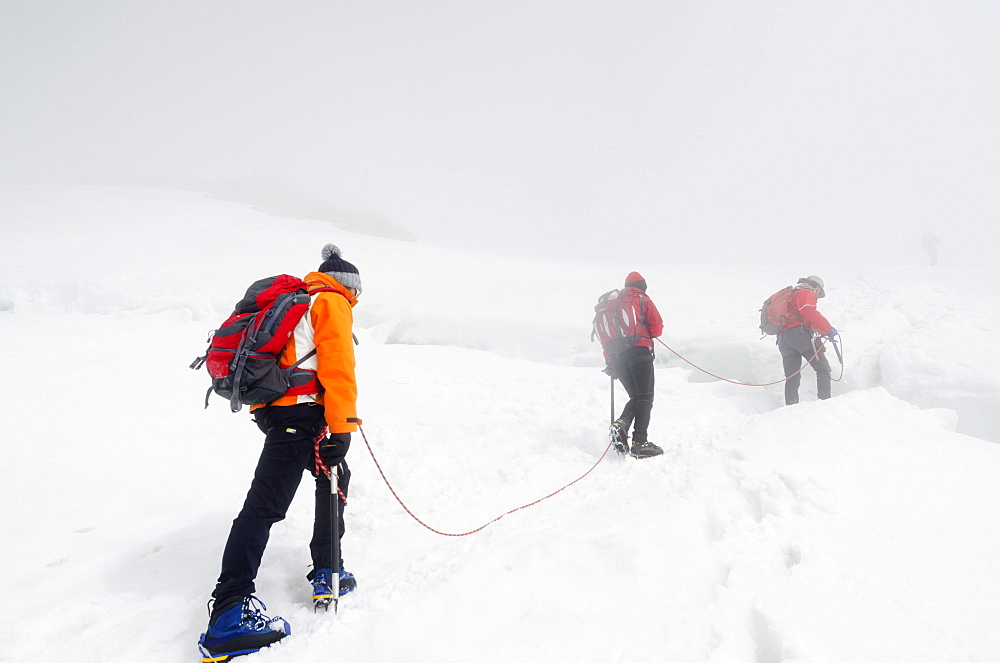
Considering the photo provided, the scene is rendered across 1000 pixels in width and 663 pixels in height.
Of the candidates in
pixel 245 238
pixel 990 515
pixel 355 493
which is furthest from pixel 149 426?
pixel 245 238

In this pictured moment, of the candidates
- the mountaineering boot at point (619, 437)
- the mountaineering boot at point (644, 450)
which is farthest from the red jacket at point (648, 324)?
the mountaineering boot at point (644, 450)

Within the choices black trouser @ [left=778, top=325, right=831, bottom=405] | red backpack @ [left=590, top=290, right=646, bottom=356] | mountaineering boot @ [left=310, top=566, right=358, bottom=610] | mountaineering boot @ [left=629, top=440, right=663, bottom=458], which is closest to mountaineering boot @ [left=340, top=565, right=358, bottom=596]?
mountaineering boot @ [left=310, top=566, right=358, bottom=610]

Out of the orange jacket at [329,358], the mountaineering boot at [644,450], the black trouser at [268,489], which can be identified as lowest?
the mountaineering boot at [644,450]

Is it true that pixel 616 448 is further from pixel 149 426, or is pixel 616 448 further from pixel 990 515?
pixel 149 426

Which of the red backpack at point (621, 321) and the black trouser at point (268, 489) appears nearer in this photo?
the black trouser at point (268, 489)

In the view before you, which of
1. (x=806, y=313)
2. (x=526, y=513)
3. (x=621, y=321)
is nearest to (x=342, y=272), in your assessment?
(x=526, y=513)

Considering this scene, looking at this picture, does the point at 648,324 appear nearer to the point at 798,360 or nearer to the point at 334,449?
the point at 334,449

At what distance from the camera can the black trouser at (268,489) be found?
2.12 meters

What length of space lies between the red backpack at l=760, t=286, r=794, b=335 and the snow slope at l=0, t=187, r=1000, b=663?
1180 mm

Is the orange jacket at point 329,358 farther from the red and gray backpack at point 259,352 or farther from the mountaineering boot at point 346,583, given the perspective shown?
the mountaineering boot at point 346,583

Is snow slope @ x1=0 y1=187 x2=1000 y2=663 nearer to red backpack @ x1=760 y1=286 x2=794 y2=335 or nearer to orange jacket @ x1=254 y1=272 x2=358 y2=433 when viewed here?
Result: orange jacket @ x1=254 y1=272 x2=358 y2=433

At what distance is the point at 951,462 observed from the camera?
3.46 metres

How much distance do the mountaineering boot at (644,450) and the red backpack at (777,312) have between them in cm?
364

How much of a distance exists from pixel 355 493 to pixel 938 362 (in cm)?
880
